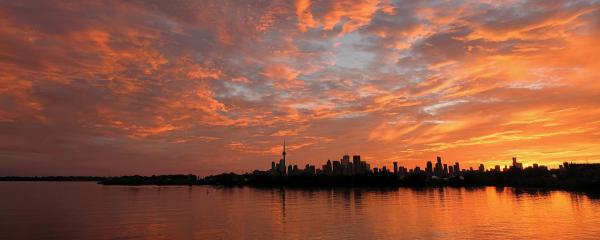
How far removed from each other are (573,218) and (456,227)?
31451mm

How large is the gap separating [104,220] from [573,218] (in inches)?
3740

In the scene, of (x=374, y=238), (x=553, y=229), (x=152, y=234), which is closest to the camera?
(x=374, y=238)

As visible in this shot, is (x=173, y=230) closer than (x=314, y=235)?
No

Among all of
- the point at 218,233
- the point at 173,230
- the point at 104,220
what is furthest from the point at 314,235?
the point at 104,220

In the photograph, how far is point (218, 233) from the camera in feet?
221

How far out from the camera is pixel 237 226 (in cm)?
7650

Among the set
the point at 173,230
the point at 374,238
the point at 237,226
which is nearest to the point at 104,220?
the point at 173,230

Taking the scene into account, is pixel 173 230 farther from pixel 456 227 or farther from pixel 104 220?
pixel 456 227

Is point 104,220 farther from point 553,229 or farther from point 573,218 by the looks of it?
point 573,218

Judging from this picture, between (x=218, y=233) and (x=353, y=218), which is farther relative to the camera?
(x=353, y=218)

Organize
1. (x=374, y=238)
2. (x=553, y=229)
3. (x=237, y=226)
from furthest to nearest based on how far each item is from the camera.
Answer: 1. (x=237, y=226)
2. (x=553, y=229)
3. (x=374, y=238)

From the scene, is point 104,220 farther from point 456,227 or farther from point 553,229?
point 553,229

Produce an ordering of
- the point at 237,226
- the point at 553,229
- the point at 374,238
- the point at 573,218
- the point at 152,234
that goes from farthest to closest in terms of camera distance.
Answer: the point at 573,218 < the point at 237,226 < the point at 553,229 < the point at 152,234 < the point at 374,238

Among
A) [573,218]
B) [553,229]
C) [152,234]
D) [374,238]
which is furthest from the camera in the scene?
[573,218]
